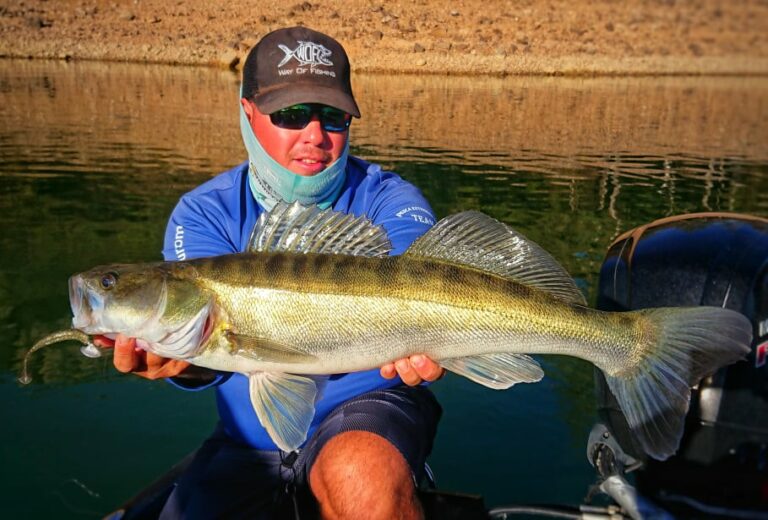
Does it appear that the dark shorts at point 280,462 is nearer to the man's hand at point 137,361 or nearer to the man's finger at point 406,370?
the man's finger at point 406,370

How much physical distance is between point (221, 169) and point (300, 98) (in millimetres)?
11401

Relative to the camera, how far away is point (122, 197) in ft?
39.2

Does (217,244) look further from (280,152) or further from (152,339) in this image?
(152,339)

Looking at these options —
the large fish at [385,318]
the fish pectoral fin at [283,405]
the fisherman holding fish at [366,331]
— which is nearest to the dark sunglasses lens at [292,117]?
the fisherman holding fish at [366,331]

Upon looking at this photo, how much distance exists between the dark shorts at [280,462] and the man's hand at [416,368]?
356 millimetres

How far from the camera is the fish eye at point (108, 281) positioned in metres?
2.87

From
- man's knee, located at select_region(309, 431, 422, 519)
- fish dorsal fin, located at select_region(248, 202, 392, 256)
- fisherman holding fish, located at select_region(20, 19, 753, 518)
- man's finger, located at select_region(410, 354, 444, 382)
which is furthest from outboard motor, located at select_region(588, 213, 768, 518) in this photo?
fish dorsal fin, located at select_region(248, 202, 392, 256)

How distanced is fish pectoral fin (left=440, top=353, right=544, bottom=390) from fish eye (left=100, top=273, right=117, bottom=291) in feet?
5.09

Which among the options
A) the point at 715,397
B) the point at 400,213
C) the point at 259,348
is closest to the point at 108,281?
the point at 259,348

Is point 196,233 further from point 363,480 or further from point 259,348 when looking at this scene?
point 363,480

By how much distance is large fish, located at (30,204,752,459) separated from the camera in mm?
2814

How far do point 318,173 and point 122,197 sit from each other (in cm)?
923

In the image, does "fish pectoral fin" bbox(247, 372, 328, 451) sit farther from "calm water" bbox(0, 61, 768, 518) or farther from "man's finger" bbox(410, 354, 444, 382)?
"calm water" bbox(0, 61, 768, 518)

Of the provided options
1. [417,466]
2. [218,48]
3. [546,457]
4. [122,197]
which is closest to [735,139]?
[122,197]
